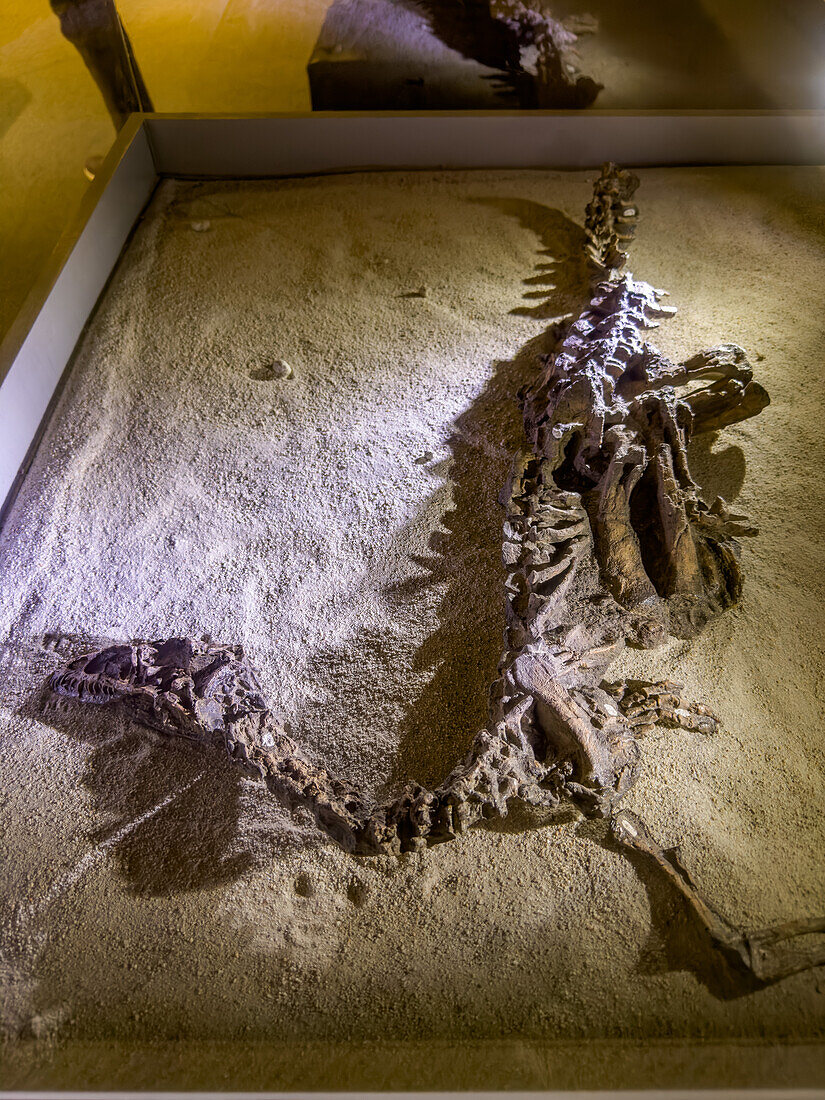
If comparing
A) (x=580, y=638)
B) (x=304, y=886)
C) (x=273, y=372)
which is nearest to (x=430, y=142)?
(x=273, y=372)

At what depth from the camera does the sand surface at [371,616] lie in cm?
211

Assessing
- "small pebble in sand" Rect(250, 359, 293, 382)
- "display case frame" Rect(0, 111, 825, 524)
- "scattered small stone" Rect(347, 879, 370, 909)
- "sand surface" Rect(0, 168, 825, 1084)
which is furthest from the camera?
"display case frame" Rect(0, 111, 825, 524)

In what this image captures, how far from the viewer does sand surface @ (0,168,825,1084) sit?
6.91 ft

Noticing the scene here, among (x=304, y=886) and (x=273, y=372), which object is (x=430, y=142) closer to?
(x=273, y=372)

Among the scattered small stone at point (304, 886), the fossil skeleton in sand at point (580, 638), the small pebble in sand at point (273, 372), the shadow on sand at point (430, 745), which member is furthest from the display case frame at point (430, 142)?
the scattered small stone at point (304, 886)

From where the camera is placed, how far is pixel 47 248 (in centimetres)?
464

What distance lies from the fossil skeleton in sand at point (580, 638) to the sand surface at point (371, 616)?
3.8 inches

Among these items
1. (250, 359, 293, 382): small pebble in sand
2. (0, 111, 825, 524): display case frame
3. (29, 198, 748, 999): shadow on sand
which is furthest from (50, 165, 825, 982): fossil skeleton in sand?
(0, 111, 825, 524): display case frame

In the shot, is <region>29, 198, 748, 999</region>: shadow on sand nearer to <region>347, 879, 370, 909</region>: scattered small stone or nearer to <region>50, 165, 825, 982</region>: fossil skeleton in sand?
<region>50, 165, 825, 982</region>: fossil skeleton in sand

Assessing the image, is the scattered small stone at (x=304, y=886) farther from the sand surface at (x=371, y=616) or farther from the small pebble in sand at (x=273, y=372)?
the small pebble in sand at (x=273, y=372)

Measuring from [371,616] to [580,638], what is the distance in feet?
2.67

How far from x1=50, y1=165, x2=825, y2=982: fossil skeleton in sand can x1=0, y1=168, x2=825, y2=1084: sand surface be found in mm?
97

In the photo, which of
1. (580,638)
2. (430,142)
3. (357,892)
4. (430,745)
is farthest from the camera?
(430,142)

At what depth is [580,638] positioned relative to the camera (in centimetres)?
272
